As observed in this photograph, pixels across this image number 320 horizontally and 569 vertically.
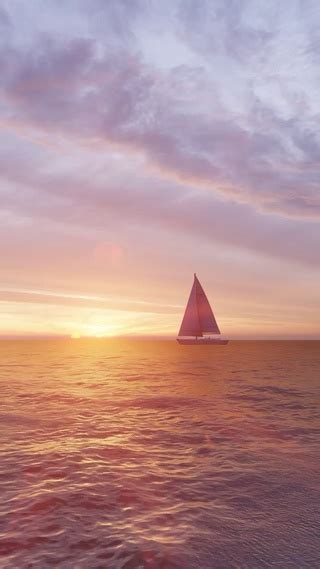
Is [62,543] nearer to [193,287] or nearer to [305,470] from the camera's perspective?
[305,470]

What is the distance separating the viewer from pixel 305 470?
10.3 m

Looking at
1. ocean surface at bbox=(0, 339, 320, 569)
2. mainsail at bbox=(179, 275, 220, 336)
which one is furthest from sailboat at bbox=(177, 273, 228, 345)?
ocean surface at bbox=(0, 339, 320, 569)

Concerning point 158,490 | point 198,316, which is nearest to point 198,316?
point 198,316

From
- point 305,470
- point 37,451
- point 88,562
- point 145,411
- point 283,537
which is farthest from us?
point 145,411

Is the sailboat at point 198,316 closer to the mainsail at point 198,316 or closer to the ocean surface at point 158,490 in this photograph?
the mainsail at point 198,316

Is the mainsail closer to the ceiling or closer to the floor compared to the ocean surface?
closer to the ceiling

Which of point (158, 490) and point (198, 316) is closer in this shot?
point (158, 490)

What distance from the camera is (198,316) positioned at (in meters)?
100

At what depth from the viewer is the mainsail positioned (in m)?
99.6

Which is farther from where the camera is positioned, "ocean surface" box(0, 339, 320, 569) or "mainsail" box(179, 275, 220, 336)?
"mainsail" box(179, 275, 220, 336)

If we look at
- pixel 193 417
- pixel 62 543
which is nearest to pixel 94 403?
pixel 193 417

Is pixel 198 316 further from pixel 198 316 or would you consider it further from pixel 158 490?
pixel 158 490

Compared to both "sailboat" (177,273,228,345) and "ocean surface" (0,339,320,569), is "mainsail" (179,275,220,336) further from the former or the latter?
"ocean surface" (0,339,320,569)

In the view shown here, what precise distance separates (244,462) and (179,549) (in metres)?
5.33
